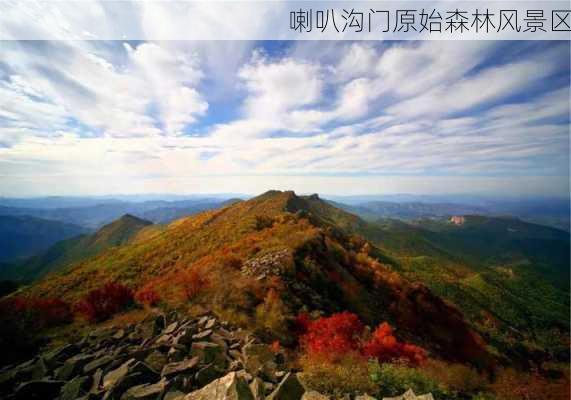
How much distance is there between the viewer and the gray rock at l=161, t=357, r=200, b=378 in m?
7.87

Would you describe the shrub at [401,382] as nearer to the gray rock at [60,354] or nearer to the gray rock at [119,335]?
the gray rock at [119,335]

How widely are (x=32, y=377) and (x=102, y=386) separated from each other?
311cm

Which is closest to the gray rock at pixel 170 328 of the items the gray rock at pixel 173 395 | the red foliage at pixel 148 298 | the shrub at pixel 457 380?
the gray rock at pixel 173 395

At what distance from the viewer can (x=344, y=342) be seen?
11641 mm

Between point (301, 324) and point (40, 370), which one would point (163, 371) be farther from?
point (301, 324)

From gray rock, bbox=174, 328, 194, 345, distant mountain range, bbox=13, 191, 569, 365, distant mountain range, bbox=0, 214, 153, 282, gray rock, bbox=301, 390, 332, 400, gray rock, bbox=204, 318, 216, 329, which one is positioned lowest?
distant mountain range, bbox=0, 214, 153, 282

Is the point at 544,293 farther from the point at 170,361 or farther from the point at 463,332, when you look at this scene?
the point at 170,361

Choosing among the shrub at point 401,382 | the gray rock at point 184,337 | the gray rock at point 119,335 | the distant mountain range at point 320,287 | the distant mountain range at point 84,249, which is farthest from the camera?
the distant mountain range at point 84,249

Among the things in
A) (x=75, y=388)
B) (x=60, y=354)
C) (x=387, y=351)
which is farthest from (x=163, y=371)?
(x=387, y=351)

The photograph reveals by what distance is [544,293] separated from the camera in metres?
78.2

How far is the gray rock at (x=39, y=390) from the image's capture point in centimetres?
798

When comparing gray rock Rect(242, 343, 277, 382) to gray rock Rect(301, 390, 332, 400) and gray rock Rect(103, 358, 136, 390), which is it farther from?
gray rock Rect(103, 358, 136, 390)

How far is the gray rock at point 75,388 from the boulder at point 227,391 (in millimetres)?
3878

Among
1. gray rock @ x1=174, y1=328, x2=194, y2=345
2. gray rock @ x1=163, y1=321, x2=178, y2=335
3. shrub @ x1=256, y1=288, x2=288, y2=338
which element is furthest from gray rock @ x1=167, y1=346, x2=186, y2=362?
shrub @ x1=256, y1=288, x2=288, y2=338
